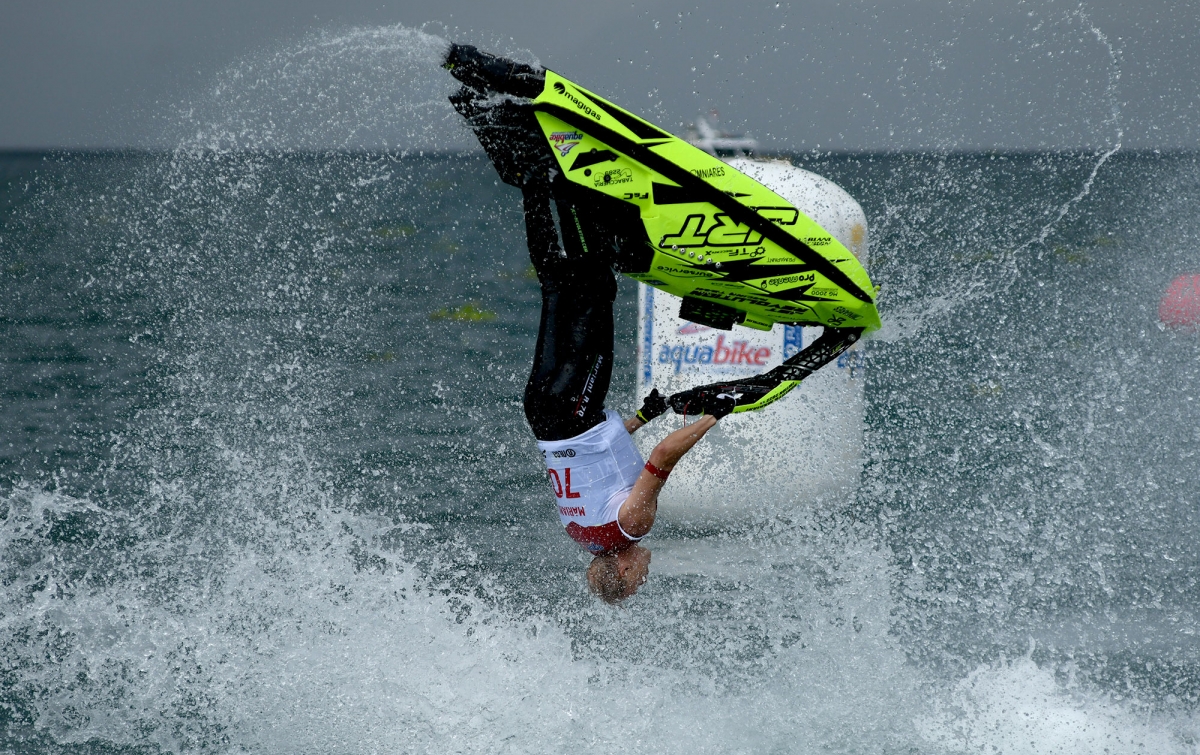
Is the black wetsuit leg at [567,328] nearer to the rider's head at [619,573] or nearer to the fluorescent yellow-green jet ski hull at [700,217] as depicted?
the fluorescent yellow-green jet ski hull at [700,217]

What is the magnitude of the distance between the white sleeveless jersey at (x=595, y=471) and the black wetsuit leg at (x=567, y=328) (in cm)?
13

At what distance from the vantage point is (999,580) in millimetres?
7148

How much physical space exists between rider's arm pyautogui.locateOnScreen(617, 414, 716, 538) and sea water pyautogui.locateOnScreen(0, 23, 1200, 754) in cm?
113

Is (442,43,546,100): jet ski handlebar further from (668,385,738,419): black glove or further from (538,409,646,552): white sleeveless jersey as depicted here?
(538,409,646,552): white sleeveless jersey

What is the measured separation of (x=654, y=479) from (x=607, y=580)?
2.69 feet

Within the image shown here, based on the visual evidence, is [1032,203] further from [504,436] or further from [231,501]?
[231,501]

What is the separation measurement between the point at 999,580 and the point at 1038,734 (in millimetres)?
1535

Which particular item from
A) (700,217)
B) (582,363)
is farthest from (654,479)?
(700,217)

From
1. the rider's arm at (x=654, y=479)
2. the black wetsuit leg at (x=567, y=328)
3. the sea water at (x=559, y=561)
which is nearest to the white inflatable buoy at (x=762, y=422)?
the sea water at (x=559, y=561)

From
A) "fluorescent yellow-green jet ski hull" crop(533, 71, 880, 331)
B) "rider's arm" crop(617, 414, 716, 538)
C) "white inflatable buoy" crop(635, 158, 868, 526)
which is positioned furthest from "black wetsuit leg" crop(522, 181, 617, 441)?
"white inflatable buoy" crop(635, 158, 868, 526)

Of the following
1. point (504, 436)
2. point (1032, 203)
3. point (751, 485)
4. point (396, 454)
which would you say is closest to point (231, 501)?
point (396, 454)

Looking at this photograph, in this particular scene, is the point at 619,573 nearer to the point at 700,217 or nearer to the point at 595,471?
the point at 595,471

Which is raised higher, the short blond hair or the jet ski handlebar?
the jet ski handlebar

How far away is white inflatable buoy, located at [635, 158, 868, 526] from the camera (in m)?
7.14
